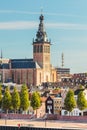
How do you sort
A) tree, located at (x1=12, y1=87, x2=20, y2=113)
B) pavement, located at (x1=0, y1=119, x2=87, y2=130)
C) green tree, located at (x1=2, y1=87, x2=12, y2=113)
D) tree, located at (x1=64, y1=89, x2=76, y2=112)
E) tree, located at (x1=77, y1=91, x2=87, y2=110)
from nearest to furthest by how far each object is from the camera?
pavement, located at (x1=0, y1=119, x2=87, y2=130), tree, located at (x1=64, y1=89, x2=76, y2=112), tree, located at (x1=77, y1=91, x2=87, y2=110), tree, located at (x1=12, y1=87, x2=20, y2=113), green tree, located at (x1=2, y1=87, x2=12, y2=113)

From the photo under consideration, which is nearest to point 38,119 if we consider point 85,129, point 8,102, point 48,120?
point 48,120

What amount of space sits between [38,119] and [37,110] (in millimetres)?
14948

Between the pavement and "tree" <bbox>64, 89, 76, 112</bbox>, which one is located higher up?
"tree" <bbox>64, 89, 76, 112</bbox>

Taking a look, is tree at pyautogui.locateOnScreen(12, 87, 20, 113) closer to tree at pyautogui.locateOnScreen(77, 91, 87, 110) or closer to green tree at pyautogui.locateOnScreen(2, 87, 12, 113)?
green tree at pyautogui.locateOnScreen(2, 87, 12, 113)

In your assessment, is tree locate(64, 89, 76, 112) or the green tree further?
the green tree

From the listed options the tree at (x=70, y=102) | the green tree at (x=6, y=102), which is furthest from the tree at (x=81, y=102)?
the green tree at (x=6, y=102)

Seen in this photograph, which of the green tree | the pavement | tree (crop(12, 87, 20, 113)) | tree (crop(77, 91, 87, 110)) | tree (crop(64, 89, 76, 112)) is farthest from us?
the green tree

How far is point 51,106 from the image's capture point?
128m

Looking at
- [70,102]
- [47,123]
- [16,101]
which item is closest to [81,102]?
[70,102]

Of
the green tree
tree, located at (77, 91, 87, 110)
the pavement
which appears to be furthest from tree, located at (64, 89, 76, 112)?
the green tree

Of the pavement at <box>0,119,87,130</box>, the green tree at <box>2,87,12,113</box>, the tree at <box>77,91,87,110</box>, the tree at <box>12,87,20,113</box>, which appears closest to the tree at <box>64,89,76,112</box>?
the tree at <box>77,91,87,110</box>

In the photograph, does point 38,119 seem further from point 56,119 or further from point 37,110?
point 37,110

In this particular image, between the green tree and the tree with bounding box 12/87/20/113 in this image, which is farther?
the green tree

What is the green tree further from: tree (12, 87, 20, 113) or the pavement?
the pavement
